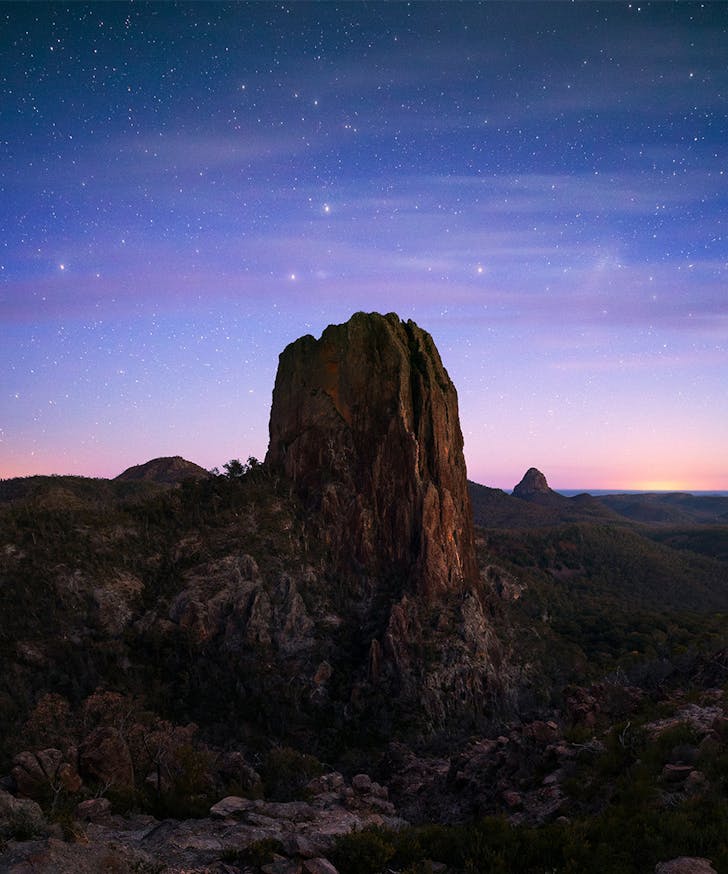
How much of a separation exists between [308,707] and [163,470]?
13734 cm

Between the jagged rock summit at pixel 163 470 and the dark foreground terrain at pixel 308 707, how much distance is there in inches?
1710

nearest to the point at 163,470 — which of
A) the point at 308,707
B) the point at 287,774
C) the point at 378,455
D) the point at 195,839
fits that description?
the point at 378,455

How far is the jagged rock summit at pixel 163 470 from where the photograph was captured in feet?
564

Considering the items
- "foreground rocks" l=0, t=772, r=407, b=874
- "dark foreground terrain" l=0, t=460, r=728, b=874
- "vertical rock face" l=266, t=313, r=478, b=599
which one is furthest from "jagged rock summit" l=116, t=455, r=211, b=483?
"foreground rocks" l=0, t=772, r=407, b=874

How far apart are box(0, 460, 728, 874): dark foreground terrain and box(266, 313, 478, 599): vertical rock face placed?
13.9ft

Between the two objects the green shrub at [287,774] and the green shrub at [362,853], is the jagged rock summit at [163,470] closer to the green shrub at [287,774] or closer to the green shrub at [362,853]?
the green shrub at [287,774]

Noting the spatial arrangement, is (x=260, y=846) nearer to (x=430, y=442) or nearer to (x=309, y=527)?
→ (x=309, y=527)

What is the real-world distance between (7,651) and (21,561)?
11056 millimetres

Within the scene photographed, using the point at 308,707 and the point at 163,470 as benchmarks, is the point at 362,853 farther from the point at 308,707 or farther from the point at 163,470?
the point at 163,470

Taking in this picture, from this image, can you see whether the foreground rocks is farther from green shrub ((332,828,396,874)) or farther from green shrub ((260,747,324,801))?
green shrub ((260,747,324,801))

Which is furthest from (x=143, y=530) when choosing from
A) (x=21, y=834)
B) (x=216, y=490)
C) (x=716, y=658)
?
(x=716, y=658)

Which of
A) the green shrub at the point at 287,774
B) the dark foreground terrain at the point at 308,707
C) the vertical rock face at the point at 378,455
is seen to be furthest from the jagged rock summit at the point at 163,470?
the green shrub at the point at 287,774

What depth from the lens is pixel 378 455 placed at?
76.5 metres

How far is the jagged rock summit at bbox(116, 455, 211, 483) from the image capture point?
564ft
